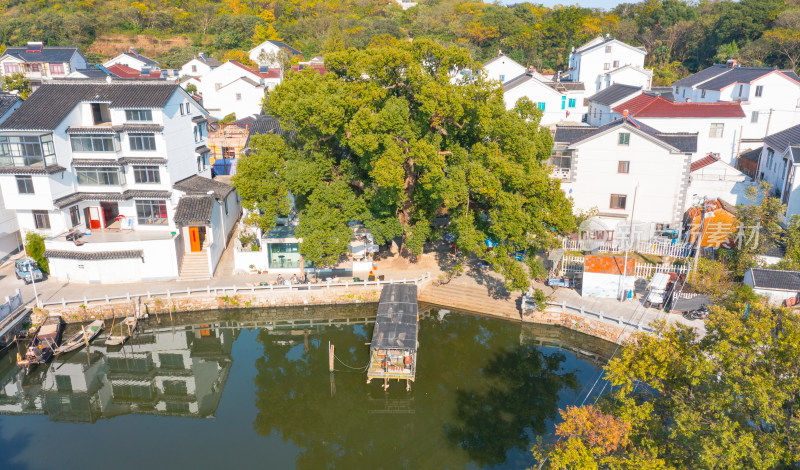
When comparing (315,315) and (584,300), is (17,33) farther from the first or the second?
(584,300)

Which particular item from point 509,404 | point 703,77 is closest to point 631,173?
point 509,404

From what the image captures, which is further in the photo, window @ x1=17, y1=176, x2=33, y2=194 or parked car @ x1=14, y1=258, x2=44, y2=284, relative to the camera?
window @ x1=17, y1=176, x2=33, y2=194

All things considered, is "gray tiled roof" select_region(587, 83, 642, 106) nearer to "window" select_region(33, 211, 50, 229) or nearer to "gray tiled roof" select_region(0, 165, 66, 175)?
"gray tiled roof" select_region(0, 165, 66, 175)

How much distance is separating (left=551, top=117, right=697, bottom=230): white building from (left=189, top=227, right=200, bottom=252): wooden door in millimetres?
24193

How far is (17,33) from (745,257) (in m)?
106

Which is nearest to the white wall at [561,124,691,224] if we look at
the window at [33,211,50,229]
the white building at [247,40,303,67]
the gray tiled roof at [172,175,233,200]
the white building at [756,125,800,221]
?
the white building at [756,125,800,221]

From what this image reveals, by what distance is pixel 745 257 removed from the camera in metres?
28.2

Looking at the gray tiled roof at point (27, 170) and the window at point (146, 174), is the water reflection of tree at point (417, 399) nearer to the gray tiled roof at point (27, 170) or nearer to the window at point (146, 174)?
the window at point (146, 174)

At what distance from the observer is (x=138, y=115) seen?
33156 millimetres

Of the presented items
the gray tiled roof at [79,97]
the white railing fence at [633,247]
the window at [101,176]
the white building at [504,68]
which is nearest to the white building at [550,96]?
the white building at [504,68]

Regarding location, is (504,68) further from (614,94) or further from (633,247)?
(633,247)

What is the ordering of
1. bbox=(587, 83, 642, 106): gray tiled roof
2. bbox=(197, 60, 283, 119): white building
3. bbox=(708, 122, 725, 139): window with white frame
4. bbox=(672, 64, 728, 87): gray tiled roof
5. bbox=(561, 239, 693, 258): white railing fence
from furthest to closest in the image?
bbox=(197, 60, 283, 119): white building
bbox=(672, 64, 728, 87): gray tiled roof
bbox=(587, 83, 642, 106): gray tiled roof
bbox=(708, 122, 725, 139): window with white frame
bbox=(561, 239, 693, 258): white railing fence

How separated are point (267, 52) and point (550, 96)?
50111 mm

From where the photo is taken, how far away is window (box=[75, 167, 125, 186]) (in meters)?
33.1
